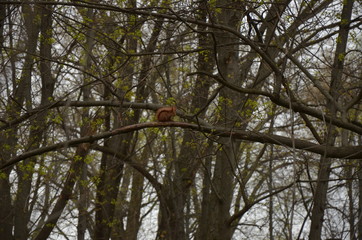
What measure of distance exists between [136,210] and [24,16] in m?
7.44

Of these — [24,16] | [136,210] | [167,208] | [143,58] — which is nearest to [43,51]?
[24,16]

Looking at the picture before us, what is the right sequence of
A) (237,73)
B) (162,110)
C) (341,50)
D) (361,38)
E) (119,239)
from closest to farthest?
(162,110) < (341,50) < (361,38) < (237,73) < (119,239)

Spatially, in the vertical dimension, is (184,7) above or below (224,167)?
above

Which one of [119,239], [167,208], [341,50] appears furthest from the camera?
[119,239]

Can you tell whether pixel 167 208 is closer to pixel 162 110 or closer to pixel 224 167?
pixel 224 167

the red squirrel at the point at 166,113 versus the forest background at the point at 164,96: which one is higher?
the forest background at the point at 164,96

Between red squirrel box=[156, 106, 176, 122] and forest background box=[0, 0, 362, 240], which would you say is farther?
forest background box=[0, 0, 362, 240]

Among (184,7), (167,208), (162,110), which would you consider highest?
(184,7)

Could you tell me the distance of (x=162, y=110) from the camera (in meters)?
4.61

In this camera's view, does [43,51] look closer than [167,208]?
Yes

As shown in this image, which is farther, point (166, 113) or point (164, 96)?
point (164, 96)

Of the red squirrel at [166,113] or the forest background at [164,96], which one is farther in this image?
the forest background at [164,96]

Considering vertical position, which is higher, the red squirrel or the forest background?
the forest background

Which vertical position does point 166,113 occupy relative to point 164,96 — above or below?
below
